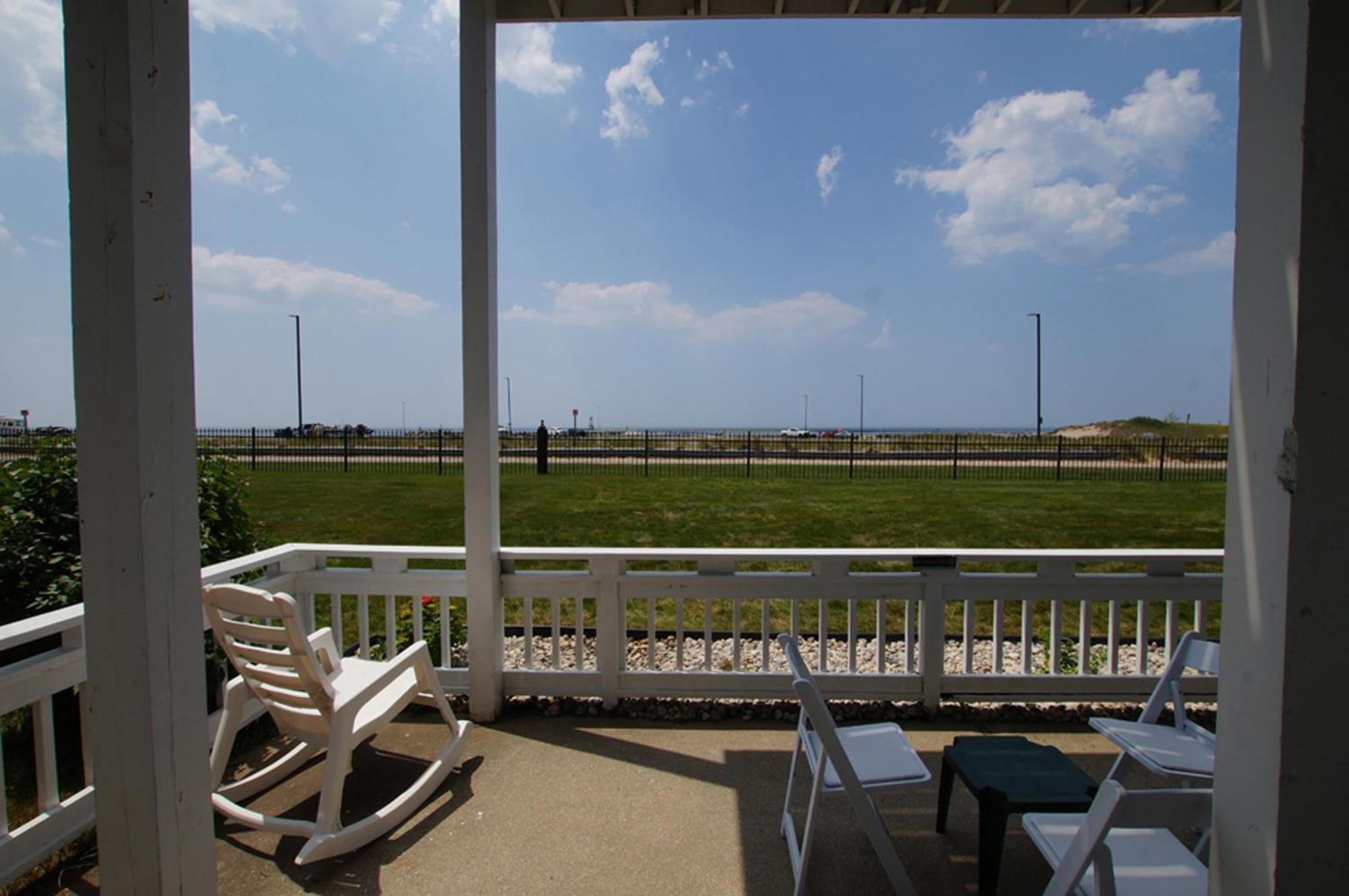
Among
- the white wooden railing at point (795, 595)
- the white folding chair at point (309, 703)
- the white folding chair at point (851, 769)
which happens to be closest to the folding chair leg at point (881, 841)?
the white folding chair at point (851, 769)

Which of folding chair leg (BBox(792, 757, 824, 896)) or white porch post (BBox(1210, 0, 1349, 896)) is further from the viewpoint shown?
folding chair leg (BBox(792, 757, 824, 896))

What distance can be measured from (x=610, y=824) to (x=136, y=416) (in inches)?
88.4

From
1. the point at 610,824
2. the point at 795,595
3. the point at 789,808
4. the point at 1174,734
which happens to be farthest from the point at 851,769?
the point at 1174,734

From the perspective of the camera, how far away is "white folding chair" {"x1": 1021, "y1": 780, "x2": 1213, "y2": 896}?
1225 millimetres

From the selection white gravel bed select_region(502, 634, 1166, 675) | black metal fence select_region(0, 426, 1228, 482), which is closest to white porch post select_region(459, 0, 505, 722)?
white gravel bed select_region(502, 634, 1166, 675)

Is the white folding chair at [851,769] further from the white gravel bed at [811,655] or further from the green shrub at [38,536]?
the green shrub at [38,536]

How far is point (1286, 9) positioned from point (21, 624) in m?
3.68

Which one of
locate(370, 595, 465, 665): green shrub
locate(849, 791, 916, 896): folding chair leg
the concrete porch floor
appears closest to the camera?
locate(849, 791, 916, 896): folding chair leg

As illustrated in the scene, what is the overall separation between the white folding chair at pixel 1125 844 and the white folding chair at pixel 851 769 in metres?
0.39

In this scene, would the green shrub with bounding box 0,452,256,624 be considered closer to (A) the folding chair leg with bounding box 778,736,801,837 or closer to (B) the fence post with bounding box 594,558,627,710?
(B) the fence post with bounding box 594,558,627,710

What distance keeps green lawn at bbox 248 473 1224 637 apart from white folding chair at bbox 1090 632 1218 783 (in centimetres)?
307

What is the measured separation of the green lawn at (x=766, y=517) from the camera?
7429 mm

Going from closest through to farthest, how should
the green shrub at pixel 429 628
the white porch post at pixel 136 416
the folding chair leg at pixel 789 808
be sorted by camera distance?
the white porch post at pixel 136 416
the folding chair leg at pixel 789 808
the green shrub at pixel 429 628

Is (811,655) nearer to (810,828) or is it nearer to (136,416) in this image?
(810,828)
